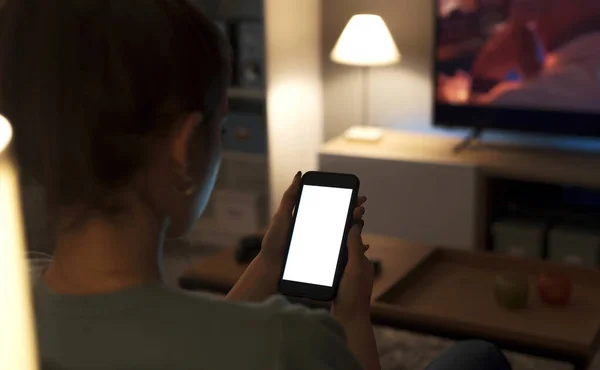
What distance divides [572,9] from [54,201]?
249 centimetres

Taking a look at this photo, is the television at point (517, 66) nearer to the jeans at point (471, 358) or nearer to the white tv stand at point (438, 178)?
the white tv stand at point (438, 178)

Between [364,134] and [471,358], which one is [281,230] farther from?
[364,134]

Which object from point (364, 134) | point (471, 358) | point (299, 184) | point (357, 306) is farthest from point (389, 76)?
point (357, 306)

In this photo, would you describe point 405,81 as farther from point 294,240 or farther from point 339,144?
point 294,240

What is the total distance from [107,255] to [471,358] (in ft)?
2.53

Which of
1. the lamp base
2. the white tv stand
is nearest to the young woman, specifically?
the white tv stand

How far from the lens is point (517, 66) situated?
9.46 ft

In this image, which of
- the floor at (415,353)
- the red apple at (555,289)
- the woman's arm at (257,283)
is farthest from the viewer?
the floor at (415,353)

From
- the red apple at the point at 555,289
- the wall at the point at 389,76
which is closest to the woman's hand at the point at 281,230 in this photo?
the red apple at the point at 555,289

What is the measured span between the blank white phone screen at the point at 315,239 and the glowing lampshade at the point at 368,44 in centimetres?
194

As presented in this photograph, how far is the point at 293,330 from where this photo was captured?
602 mm

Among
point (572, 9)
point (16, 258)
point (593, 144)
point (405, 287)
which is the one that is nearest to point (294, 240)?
point (16, 258)

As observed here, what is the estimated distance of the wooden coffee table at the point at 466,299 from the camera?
156 cm

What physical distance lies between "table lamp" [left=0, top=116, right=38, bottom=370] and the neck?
0.15 feet
